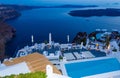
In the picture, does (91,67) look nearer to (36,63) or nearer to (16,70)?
(36,63)

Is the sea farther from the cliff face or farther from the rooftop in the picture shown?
the rooftop

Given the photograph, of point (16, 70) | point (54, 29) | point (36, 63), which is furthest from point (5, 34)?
point (16, 70)

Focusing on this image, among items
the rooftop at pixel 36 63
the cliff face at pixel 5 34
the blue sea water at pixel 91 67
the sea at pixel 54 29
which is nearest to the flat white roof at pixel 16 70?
the rooftop at pixel 36 63

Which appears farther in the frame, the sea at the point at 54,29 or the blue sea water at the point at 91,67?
the sea at the point at 54,29

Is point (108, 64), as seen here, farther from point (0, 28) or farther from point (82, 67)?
point (0, 28)

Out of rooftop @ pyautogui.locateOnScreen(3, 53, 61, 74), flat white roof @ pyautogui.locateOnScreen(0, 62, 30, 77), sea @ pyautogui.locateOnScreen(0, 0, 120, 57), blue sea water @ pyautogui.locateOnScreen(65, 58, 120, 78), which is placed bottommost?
sea @ pyautogui.locateOnScreen(0, 0, 120, 57)

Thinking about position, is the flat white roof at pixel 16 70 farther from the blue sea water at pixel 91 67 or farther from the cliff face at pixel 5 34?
the cliff face at pixel 5 34

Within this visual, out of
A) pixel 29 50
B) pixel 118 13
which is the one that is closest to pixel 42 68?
pixel 29 50

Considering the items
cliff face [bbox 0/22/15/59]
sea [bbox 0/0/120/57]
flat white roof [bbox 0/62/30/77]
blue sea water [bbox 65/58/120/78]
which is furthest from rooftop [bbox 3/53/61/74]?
cliff face [bbox 0/22/15/59]
